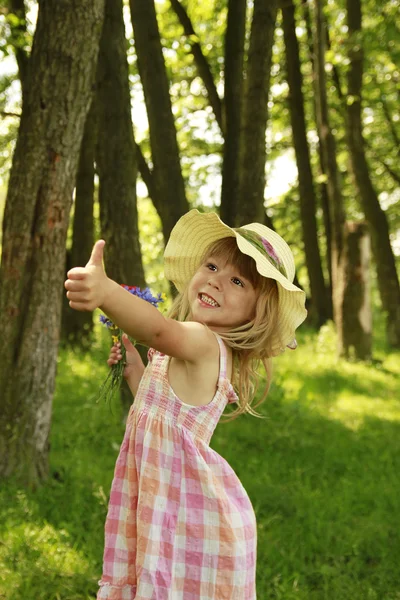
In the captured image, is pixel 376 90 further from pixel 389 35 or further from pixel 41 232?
pixel 41 232

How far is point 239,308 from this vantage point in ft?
9.16

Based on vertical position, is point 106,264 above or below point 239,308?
above

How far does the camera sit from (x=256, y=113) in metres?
7.47

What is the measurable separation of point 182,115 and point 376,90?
4.28 metres

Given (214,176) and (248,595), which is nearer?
(248,595)

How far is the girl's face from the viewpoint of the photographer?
276cm

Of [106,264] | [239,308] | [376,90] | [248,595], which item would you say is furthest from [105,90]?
[376,90]

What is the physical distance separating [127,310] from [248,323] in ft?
2.43

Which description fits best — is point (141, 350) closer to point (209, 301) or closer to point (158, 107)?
point (158, 107)

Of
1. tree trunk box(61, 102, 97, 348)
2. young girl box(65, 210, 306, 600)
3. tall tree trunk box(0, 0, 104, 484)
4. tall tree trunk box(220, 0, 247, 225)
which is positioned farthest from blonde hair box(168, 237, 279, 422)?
tree trunk box(61, 102, 97, 348)

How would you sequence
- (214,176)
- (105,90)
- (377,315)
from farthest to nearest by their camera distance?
(377,315), (214,176), (105,90)

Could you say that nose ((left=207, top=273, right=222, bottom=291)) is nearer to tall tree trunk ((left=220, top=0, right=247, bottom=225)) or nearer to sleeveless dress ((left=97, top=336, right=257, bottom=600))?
sleeveless dress ((left=97, top=336, right=257, bottom=600))

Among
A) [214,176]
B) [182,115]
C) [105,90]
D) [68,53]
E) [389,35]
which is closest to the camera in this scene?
[68,53]

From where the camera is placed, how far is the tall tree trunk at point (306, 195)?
48.1 ft
